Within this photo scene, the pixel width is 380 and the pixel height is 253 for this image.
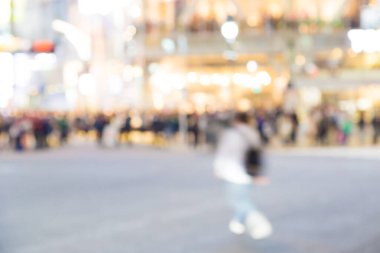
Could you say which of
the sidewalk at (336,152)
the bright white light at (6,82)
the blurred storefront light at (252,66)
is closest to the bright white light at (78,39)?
the bright white light at (6,82)

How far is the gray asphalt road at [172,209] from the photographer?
10367 millimetres

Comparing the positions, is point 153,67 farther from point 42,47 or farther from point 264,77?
point 42,47

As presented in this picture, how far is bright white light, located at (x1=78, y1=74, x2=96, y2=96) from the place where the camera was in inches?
2564

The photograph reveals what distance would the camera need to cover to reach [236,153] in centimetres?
1045

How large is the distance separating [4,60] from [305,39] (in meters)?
25.1

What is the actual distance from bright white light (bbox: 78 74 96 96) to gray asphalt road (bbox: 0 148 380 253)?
1575 inches

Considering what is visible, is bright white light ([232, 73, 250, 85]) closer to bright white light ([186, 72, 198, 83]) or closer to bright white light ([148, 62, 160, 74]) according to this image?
bright white light ([186, 72, 198, 83])

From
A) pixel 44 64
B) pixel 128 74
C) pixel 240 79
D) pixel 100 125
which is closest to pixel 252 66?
pixel 240 79

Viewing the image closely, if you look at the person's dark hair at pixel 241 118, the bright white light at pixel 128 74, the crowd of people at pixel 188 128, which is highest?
the person's dark hair at pixel 241 118

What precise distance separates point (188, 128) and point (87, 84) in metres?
31.2

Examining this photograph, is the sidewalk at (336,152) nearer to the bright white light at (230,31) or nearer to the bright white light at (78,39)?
the bright white light at (230,31)

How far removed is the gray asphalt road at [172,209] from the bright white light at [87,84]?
4001 centimetres

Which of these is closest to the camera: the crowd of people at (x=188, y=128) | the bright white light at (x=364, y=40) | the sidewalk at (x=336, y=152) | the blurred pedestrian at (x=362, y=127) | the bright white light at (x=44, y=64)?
the sidewalk at (x=336, y=152)

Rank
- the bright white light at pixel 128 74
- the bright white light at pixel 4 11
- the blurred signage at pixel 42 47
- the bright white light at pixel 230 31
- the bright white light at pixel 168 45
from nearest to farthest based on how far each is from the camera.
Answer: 1. the blurred signage at pixel 42 47
2. the bright white light at pixel 4 11
3. the bright white light at pixel 230 31
4. the bright white light at pixel 168 45
5. the bright white light at pixel 128 74
